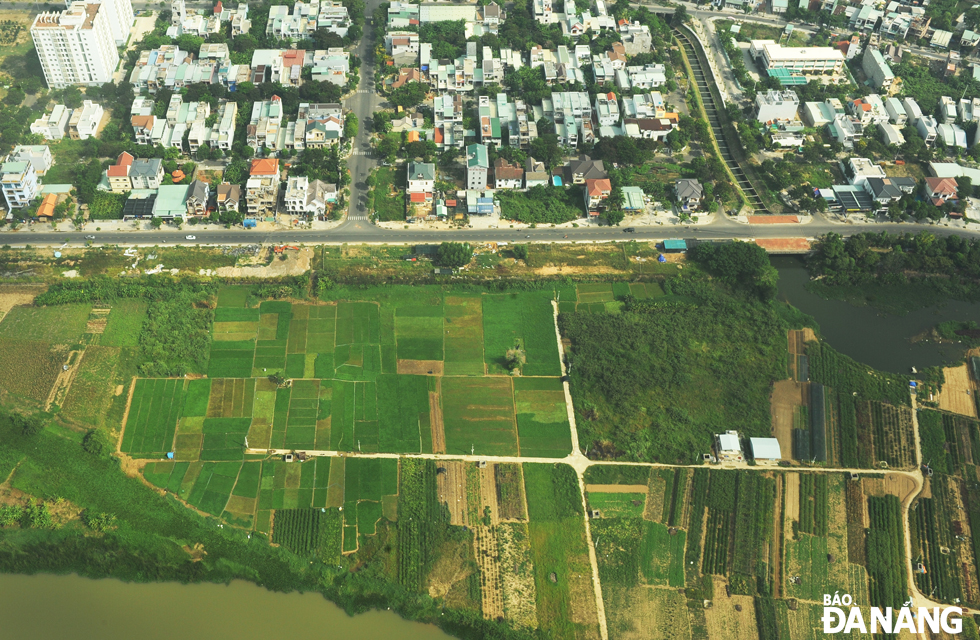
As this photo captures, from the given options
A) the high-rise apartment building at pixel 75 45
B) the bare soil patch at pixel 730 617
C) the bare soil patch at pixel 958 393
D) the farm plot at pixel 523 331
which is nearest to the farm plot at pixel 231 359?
the farm plot at pixel 523 331

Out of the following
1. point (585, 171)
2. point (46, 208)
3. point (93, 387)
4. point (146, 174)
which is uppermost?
point (585, 171)

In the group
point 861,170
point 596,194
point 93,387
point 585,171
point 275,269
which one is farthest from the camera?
point 861,170

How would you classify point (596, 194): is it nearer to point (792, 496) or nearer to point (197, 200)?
point (792, 496)

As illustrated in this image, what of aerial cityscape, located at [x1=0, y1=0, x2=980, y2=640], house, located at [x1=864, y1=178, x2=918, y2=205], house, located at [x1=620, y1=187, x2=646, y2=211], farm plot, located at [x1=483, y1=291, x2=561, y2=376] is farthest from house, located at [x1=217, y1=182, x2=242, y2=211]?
house, located at [x1=864, y1=178, x2=918, y2=205]

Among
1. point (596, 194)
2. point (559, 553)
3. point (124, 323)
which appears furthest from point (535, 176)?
point (124, 323)

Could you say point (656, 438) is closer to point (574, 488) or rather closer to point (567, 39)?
point (574, 488)

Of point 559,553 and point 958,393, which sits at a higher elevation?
point 958,393

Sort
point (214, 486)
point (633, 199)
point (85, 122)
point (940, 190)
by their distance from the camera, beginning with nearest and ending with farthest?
point (214, 486)
point (633, 199)
point (940, 190)
point (85, 122)

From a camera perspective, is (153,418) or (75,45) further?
(75,45)

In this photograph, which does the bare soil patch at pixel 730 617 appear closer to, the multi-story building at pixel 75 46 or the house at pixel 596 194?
the house at pixel 596 194
